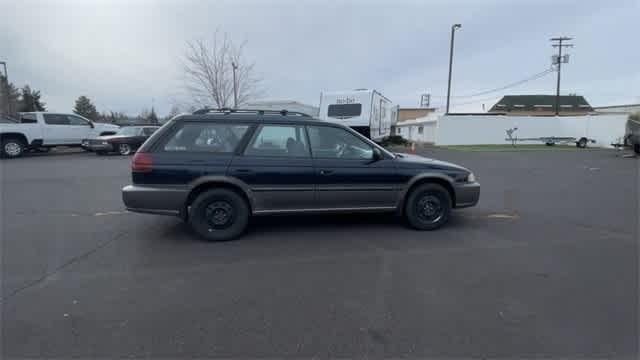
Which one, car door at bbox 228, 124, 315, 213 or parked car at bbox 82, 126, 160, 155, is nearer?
car door at bbox 228, 124, 315, 213

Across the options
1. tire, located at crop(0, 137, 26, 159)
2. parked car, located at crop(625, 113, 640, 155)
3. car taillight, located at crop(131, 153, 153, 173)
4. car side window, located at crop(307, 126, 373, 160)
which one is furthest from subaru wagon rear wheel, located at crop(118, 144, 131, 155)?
parked car, located at crop(625, 113, 640, 155)

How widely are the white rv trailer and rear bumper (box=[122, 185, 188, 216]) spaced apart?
13.2 meters

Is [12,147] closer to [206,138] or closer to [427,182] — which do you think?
[206,138]

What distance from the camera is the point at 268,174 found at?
4.89 meters

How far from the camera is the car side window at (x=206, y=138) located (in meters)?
4.79

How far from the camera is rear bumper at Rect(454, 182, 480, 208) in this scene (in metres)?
5.45

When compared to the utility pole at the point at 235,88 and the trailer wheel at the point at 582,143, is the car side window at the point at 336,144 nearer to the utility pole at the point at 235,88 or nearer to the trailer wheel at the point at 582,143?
the utility pole at the point at 235,88

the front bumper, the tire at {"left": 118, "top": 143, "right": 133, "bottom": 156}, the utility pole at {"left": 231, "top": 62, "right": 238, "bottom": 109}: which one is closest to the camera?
the front bumper

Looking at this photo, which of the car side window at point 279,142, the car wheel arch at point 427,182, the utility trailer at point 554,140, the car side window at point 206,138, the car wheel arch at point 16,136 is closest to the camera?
the car side window at point 206,138

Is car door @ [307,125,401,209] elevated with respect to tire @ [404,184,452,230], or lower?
elevated

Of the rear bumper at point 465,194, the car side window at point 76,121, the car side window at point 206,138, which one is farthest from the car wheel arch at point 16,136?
the rear bumper at point 465,194

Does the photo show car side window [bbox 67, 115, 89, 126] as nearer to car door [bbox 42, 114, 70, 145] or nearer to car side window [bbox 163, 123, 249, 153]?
car door [bbox 42, 114, 70, 145]

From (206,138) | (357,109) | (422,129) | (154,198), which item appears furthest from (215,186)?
(422,129)

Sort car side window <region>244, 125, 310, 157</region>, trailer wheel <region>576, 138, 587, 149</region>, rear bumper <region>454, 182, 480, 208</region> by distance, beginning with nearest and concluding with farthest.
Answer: car side window <region>244, 125, 310, 157</region> → rear bumper <region>454, 182, 480, 208</region> → trailer wheel <region>576, 138, 587, 149</region>
